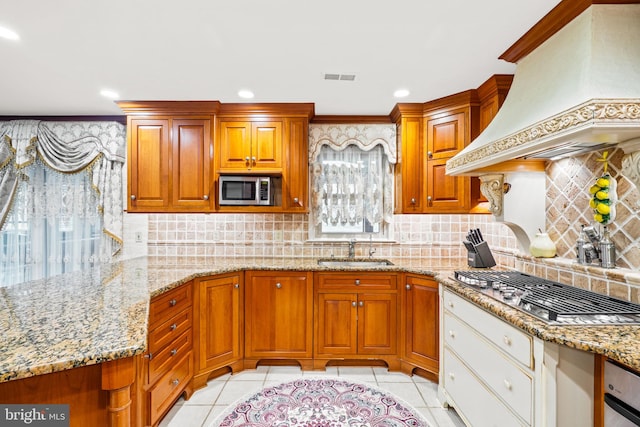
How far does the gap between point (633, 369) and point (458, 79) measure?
2.05m

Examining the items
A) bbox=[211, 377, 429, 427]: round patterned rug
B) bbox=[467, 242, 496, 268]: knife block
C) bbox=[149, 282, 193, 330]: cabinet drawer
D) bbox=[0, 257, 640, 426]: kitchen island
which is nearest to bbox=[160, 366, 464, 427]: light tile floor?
bbox=[211, 377, 429, 427]: round patterned rug

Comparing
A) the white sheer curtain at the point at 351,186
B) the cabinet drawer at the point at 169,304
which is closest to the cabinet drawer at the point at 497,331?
the white sheer curtain at the point at 351,186

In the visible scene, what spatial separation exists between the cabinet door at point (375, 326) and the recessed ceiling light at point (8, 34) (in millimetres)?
2883

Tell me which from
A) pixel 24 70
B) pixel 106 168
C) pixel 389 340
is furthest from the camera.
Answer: pixel 106 168

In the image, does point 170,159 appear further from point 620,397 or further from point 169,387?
point 620,397

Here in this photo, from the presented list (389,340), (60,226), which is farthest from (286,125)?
(60,226)

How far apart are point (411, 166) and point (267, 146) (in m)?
1.37

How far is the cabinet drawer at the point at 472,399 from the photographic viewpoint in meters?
1.46

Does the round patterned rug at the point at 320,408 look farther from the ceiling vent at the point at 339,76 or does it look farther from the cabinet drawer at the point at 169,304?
the ceiling vent at the point at 339,76

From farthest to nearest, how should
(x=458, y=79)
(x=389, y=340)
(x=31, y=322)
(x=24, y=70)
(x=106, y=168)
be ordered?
(x=106, y=168) → (x=389, y=340) → (x=458, y=79) → (x=24, y=70) → (x=31, y=322)

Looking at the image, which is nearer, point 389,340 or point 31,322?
point 31,322

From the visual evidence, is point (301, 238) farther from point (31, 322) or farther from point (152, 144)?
point (31, 322)

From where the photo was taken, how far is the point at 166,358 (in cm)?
191

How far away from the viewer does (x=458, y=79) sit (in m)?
2.33
